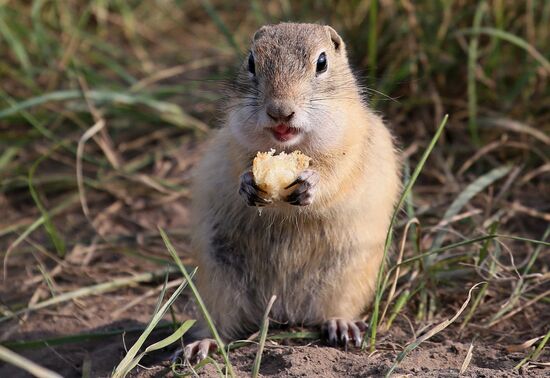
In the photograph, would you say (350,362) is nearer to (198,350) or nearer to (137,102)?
(198,350)

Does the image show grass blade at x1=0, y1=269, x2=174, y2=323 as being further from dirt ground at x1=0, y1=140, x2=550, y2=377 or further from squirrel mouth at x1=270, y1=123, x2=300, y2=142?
squirrel mouth at x1=270, y1=123, x2=300, y2=142

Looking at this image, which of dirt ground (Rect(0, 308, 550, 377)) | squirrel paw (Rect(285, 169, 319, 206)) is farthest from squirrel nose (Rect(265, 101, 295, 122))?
dirt ground (Rect(0, 308, 550, 377))

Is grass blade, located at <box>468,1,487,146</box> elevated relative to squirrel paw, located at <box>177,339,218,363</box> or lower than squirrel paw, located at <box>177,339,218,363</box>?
elevated

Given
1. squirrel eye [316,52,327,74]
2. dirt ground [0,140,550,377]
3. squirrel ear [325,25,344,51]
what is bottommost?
dirt ground [0,140,550,377]

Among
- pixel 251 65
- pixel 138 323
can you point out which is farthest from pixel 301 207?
pixel 138 323

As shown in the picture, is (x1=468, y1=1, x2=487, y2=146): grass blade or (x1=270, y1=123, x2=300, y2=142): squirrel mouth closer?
(x1=270, y1=123, x2=300, y2=142): squirrel mouth

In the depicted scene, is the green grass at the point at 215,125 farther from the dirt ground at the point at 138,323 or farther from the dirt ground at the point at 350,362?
the dirt ground at the point at 350,362
